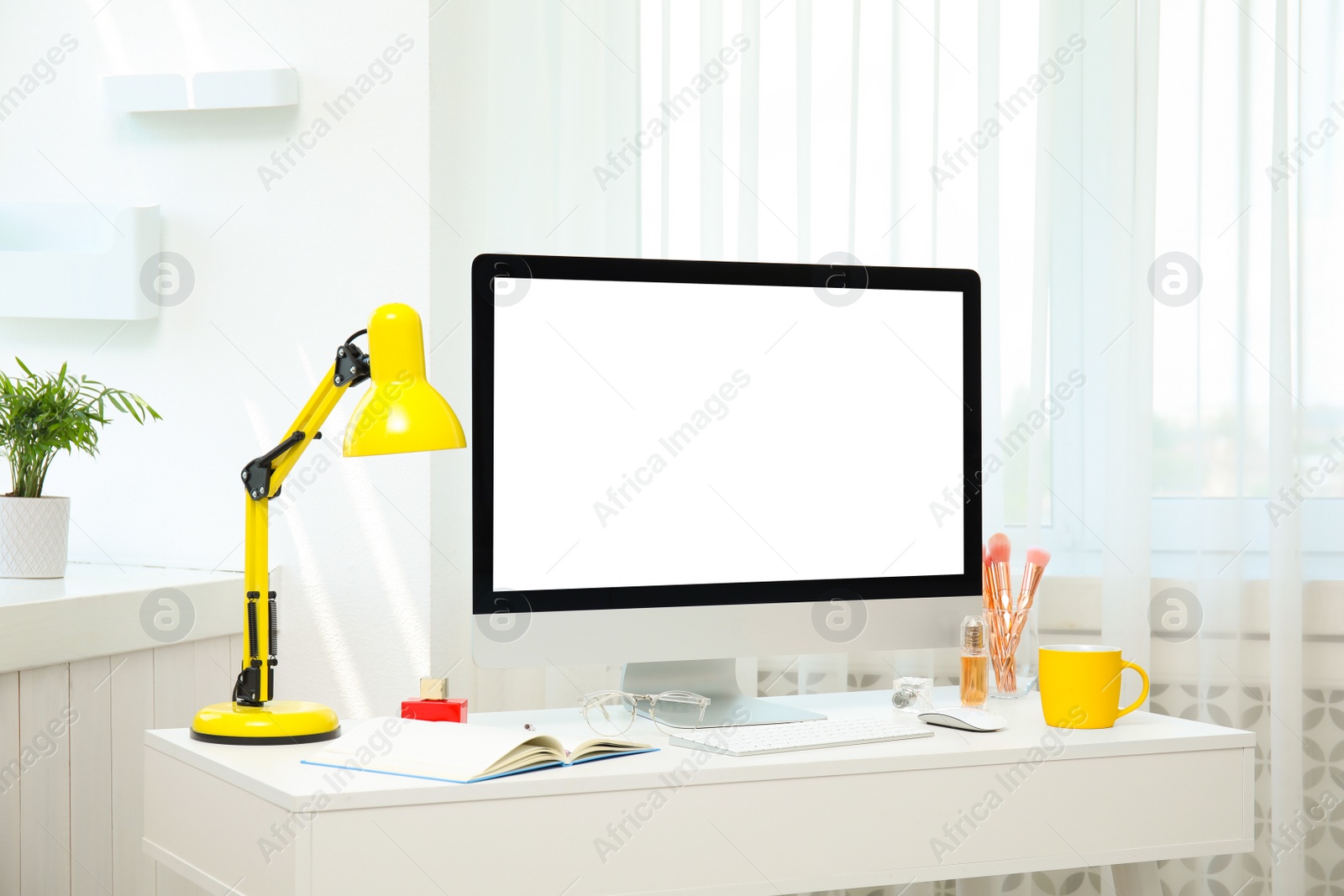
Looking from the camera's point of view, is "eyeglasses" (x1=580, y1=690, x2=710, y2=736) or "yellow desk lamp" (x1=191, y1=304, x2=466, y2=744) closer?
"yellow desk lamp" (x1=191, y1=304, x2=466, y2=744)

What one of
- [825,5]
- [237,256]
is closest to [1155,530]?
[825,5]

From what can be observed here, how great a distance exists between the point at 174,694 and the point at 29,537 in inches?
11.0

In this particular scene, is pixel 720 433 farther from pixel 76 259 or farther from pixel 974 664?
pixel 76 259

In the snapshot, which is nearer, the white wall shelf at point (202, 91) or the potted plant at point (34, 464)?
the potted plant at point (34, 464)

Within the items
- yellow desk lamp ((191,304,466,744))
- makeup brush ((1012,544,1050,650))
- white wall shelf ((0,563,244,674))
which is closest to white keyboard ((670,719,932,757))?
makeup brush ((1012,544,1050,650))

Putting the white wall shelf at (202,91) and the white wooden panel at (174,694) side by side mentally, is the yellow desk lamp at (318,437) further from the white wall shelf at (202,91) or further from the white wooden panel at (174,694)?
the white wall shelf at (202,91)

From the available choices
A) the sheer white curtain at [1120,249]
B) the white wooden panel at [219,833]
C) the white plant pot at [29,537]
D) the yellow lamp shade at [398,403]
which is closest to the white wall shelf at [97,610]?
the white plant pot at [29,537]

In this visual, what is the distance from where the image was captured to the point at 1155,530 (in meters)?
1.83

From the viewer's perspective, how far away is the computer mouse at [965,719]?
125cm

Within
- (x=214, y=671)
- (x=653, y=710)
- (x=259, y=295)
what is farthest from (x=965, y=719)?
(x=259, y=295)

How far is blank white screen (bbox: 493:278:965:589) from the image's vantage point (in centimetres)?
129

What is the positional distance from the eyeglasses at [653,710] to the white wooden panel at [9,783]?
654mm

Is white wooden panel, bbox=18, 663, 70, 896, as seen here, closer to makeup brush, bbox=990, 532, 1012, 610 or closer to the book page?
the book page

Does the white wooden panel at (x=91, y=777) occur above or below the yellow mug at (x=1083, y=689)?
below
